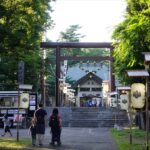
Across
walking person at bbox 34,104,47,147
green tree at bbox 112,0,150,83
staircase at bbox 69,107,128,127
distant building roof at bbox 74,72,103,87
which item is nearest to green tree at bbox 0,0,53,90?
walking person at bbox 34,104,47,147

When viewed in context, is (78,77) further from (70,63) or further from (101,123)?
(101,123)

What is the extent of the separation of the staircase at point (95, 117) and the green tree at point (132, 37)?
40.7ft

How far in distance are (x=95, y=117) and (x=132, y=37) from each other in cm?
2087

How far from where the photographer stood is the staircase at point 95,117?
42281mm

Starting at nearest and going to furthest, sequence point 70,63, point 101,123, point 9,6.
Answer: point 9,6 → point 101,123 → point 70,63

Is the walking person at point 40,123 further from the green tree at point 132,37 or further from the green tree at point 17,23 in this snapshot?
the green tree at point 132,37

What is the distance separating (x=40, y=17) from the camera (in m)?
22.2

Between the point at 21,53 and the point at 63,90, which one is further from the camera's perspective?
the point at 63,90

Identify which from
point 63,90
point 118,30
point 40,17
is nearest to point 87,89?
point 63,90

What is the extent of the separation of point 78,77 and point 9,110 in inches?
1565

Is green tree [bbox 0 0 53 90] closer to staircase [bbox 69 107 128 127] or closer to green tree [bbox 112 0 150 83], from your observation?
green tree [bbox 112 0 150 83]

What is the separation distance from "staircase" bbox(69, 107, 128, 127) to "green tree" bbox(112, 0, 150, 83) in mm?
12414

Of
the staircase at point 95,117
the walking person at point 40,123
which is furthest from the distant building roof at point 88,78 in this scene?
the walking person at point 40,123

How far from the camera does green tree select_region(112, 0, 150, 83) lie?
904 inches
